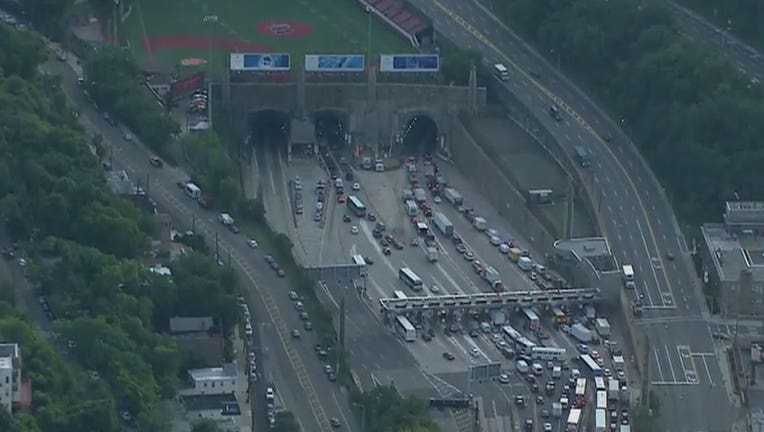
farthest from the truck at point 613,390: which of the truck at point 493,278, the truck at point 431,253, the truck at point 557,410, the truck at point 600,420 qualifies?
the truck at point 431,253

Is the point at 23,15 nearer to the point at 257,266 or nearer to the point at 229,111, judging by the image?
the point at 229,111

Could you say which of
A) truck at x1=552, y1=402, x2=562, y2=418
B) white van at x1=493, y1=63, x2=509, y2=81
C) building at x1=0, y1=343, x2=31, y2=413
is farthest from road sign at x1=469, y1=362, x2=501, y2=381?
white van at x1=493, y1=63, x2=509, y2=81

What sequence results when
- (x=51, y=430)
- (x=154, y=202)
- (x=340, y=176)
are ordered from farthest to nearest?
(x=340, y=176)
(x=154, y=202)
(x=51, y=430)

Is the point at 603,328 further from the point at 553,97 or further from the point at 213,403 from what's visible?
the point at 553,97

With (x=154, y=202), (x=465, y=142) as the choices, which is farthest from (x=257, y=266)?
(x=465, y=142)

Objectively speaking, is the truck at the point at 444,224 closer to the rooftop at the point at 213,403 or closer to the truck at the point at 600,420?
the truck at the point at 600,420

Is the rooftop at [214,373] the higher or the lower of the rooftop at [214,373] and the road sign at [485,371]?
the higher
